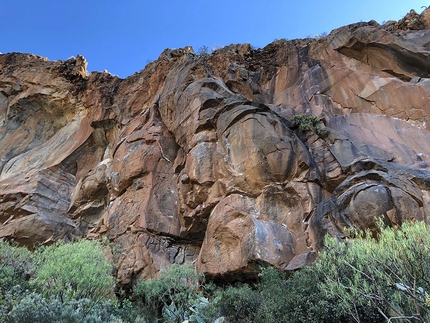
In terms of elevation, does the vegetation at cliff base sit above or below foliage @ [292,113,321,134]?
below

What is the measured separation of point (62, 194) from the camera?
2616cm

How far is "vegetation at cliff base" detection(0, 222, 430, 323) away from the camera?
1017 cm

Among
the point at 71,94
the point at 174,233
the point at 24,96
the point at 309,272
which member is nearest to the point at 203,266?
the point at 174,233

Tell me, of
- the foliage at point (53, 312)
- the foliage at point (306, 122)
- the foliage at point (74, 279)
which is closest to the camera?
the foliage at point (53, 312)

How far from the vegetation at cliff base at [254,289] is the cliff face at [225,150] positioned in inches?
60.2

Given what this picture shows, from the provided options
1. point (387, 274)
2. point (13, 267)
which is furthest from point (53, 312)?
point (387, 274)

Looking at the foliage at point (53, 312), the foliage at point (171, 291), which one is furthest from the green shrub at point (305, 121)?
the foliage at point (53, 312)

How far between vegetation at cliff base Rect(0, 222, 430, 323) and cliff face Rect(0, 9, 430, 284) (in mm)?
1530

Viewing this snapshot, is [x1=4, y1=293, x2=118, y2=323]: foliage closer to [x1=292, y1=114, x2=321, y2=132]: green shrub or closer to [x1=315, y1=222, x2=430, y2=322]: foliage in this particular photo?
[x1=315, y1=222, x2=430, y2=322]: foliage

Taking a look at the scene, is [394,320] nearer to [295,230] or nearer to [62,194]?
[295,230]

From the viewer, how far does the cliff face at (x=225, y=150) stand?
16219 millimetres

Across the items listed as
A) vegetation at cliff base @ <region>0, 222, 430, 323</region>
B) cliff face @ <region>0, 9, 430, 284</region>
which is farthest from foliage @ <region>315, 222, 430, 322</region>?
cliff face @ <region>0, 9, 430, 284</region>

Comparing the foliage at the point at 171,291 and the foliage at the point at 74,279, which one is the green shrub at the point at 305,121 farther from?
the foliage at the point at 74,279

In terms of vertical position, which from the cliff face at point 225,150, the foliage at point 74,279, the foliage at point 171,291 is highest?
the cliff face at point 225,150
